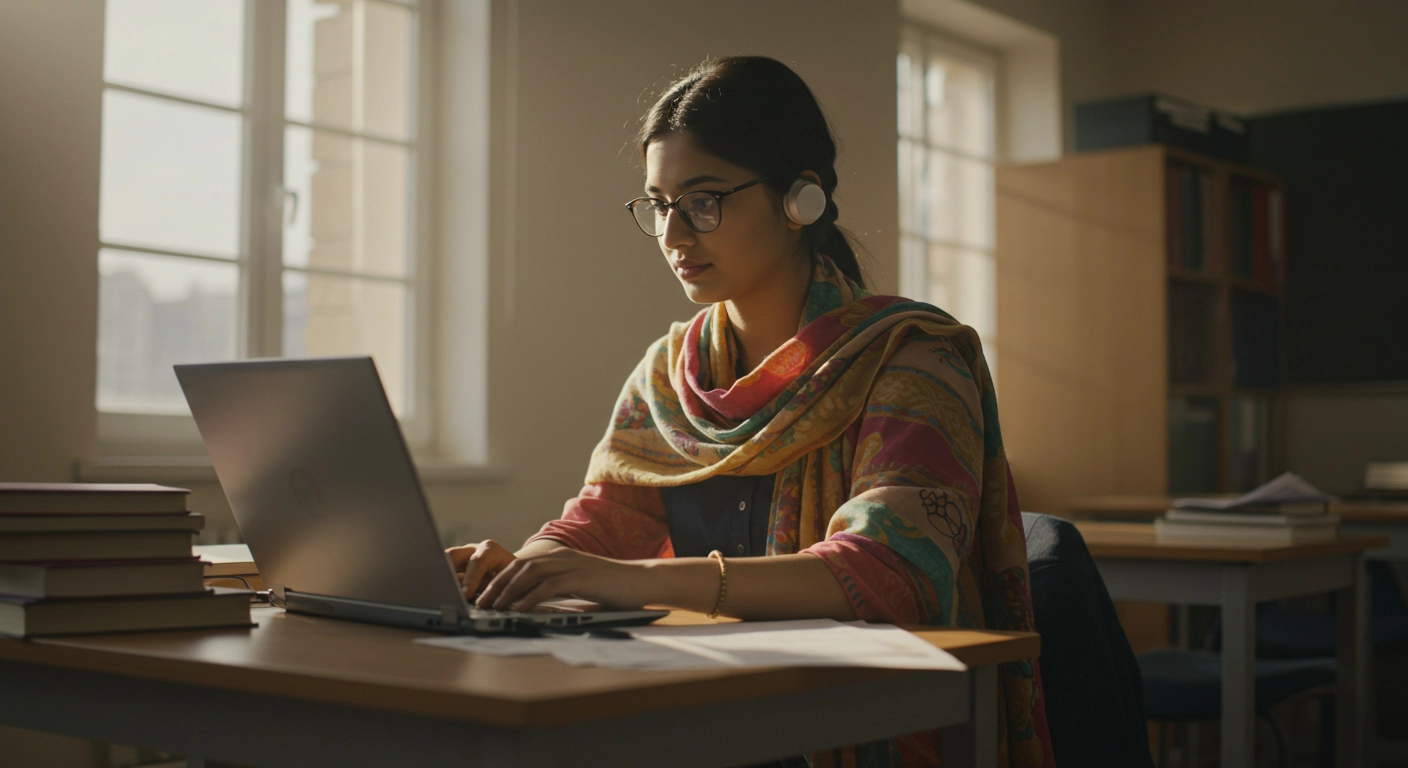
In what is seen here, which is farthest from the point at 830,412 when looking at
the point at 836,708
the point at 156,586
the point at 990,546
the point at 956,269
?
the point at 956,269

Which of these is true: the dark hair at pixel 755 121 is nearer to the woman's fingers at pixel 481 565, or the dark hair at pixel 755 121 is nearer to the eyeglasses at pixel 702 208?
the eyeglasses at pixel 702 208

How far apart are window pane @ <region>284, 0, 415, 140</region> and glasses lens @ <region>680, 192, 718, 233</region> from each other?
67.5 inches

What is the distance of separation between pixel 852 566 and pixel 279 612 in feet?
1.67

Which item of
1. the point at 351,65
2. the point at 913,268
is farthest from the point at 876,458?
the point at 913,268

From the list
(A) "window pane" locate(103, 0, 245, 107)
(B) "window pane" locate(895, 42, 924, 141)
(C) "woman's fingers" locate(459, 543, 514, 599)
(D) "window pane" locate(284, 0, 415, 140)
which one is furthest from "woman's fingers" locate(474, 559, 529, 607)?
(B) "window pane" locate(895, 42, 924, 141)

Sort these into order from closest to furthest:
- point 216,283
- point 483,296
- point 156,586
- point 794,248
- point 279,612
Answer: point 156,586
point 279,612
point 794,248
point 216,283
point 483,296

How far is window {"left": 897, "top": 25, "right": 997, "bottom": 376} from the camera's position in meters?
4.74

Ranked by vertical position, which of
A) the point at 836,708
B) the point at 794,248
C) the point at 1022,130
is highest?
the point at 1022,130

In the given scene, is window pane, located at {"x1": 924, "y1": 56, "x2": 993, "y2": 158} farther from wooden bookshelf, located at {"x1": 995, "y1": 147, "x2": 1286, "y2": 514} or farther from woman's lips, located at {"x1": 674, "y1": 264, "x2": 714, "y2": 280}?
woman's lips, located at {"x1": 674, "y1": 264, "x2": 714, "y2": 280}

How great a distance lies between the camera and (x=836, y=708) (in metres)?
0.97

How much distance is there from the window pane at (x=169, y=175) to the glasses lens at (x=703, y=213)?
4.92ft

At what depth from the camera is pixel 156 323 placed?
270 cm

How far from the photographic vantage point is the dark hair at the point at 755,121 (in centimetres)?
153

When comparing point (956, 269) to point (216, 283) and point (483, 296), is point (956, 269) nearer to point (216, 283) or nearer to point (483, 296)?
point (483, 296)
